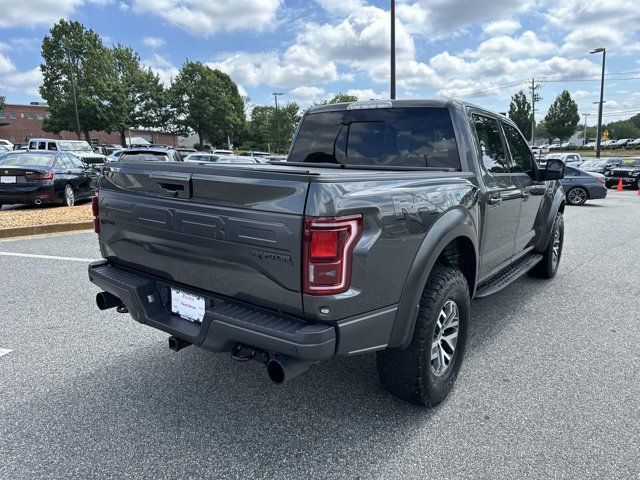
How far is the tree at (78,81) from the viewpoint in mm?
40469

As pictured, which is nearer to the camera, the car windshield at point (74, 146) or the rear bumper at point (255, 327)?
the rear bumper at point (255, 327)

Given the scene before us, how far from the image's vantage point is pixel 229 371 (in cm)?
321

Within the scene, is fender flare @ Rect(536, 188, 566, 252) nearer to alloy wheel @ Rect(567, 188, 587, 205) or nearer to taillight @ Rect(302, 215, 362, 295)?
taillight @ Rect(302, 215, 362, 295)

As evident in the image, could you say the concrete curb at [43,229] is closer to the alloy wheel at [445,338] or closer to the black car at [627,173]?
the alloy wheel at [445,338]

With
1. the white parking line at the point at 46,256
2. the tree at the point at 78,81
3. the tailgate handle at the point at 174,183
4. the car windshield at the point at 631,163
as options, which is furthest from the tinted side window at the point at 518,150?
the tree at the point at 78,81

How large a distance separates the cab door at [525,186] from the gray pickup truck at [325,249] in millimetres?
658

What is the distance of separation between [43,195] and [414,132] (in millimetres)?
9531

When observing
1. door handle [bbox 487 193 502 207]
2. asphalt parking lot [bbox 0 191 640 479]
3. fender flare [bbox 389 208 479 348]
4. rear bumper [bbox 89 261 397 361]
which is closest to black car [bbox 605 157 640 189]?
asphalt parking lot [bbox 0 191 640 479]

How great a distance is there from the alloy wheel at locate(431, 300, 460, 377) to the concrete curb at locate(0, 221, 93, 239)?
7962mm

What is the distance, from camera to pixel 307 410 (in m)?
2.75

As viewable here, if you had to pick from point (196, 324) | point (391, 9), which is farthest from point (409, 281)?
point (391, 9)

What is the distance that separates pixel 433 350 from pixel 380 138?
178cm

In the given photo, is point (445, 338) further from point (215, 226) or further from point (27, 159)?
point (27, 159)

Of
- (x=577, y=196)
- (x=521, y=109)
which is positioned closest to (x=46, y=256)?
(x=577, y=196)
